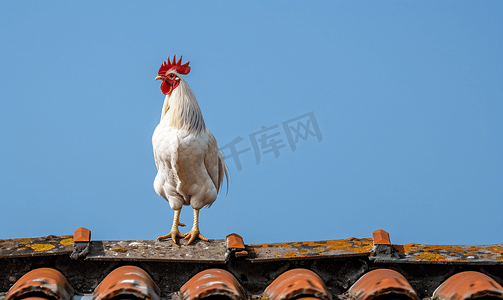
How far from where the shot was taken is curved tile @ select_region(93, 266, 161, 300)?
4141 millimetres

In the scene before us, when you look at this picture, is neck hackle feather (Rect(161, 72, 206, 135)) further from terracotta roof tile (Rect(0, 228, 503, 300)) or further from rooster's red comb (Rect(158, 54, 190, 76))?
terracotta roof tile (Rect(0, 228, 503, 300))

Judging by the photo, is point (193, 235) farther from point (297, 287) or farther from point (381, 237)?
point (381, 237)

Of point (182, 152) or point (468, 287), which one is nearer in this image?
point (468, 287)

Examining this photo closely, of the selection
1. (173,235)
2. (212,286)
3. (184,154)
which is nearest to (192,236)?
(173,235)

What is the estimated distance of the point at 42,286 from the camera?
14.0ft

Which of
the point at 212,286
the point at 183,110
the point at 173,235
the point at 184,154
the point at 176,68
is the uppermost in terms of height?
the point at 176,68

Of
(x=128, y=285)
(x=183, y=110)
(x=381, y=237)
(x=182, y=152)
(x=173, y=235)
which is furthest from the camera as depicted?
(x=183, y=110)

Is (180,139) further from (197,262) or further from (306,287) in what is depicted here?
(306,287)

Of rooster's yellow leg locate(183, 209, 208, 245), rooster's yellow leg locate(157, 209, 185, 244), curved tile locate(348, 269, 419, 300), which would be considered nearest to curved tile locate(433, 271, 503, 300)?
curved tile locate(348, 269, 419, 300)

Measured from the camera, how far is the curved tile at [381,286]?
4219 millimetres

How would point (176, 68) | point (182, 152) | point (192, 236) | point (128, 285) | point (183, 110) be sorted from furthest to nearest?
point (176, 68) → point (183, 110) → point (182, 152) → point (192, 236) → point (128, 285)

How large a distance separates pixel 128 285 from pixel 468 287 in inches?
96.9

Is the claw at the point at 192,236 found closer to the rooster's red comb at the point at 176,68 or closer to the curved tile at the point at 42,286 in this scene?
the curved tile at the point at 42,286

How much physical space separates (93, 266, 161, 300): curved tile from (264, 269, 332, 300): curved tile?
895 mm
